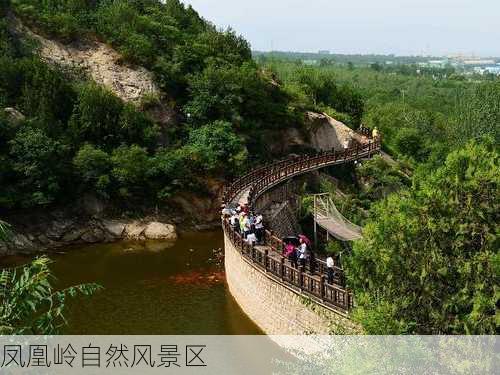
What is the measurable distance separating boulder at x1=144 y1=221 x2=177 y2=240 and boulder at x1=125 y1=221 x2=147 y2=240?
0.96ft

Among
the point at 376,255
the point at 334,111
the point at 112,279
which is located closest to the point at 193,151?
the point at 112,279

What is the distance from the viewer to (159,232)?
33.8 m

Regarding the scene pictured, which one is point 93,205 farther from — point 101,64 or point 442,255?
point 442,255

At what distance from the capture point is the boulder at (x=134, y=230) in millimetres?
33781

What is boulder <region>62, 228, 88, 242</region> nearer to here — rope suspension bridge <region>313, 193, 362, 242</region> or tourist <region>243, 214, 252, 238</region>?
rope suspension bridge <region>313, 193, 362, 242</region>

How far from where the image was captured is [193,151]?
123 feet

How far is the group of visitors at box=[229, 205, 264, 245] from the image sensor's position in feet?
73.2

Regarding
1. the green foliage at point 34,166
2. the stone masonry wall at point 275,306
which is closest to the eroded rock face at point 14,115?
the green foliage at point 34,166

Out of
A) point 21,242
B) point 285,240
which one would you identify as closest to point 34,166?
point 21,242

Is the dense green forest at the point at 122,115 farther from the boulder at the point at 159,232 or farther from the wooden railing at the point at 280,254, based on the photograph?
the wooden railing at the point at 280,254

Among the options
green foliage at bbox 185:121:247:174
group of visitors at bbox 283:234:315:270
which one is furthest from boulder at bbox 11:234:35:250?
group of visitors at bbox 283:234:315:270

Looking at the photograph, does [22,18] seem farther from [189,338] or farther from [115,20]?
[189,338]

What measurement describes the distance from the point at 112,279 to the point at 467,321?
19769mm

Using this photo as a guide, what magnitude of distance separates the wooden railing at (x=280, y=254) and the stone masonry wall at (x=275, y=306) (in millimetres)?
293
